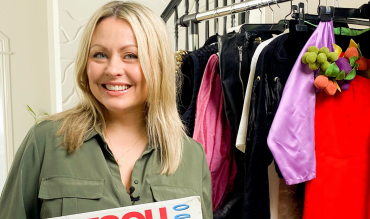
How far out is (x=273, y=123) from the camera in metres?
0.99

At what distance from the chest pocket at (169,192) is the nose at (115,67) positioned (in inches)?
11.9

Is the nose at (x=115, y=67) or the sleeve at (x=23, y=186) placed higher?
the nose at (x=115, y=67)

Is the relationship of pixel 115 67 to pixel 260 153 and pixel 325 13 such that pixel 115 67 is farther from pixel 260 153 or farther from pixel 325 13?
pixel 325 13

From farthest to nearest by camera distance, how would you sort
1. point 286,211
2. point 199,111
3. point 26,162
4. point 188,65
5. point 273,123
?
point 188,65, point 199,111, point 286,211, point 273,123, point 26,162

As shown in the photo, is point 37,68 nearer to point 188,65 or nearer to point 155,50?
point 188,65

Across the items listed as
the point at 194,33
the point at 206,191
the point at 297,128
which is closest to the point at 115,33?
the point at 206,191

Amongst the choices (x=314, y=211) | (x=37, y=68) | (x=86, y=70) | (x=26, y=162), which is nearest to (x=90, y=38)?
(x=86, y=70)

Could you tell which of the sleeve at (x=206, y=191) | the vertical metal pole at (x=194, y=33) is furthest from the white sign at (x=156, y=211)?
the vertical metal pole at (x=194, y=33)

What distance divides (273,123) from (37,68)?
3.76 meters

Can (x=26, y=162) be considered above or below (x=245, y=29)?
below

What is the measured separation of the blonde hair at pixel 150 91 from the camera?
78cm

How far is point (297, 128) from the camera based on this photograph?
3.27ft

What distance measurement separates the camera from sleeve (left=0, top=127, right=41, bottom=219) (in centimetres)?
73

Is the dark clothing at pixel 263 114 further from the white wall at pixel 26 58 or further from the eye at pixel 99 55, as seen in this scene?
the white wall at pixel 26 58
